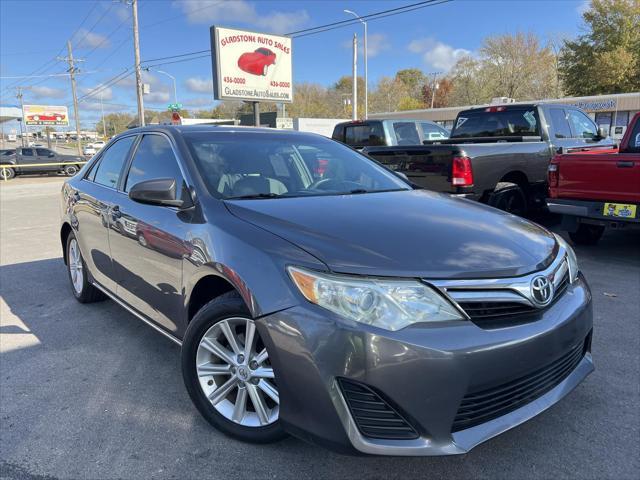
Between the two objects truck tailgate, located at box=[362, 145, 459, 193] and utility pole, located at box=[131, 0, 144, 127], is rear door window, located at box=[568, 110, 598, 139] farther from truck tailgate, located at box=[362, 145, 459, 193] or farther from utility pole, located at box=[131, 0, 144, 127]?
utility pole, located at box=[131, 0, 144, 127]

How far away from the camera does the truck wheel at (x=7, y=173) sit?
26.6m

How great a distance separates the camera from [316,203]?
111 inches

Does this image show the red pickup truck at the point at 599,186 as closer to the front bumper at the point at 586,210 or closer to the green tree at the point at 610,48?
the front bumper at the point at 586,210

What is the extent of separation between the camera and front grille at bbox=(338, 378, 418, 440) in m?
1.90

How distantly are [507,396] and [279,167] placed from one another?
6.59 feet

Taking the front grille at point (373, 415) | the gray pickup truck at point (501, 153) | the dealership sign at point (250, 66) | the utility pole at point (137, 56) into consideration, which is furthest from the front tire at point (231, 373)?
the utility pole at point (137, 56)

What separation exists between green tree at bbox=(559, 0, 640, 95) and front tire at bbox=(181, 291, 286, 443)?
4435 cm

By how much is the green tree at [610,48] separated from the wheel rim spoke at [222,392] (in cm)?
4441

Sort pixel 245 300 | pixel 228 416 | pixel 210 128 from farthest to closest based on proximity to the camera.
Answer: pixel 210 128 → pixel 228 416 → pixel 245 300

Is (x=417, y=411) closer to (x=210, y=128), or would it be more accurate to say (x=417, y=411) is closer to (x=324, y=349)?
(x=324, y=349)

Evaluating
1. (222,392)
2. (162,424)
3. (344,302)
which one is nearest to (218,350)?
(222,392)

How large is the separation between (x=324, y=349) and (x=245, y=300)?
1.62ft

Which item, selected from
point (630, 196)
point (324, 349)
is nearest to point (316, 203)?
point (324, 349)

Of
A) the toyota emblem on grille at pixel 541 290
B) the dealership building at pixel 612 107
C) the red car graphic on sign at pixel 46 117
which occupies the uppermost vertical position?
the red car graphic on sign at pixel 46 117
